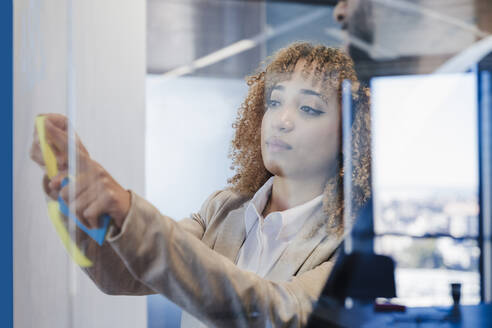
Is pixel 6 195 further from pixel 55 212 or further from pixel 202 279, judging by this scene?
pixel 202 279

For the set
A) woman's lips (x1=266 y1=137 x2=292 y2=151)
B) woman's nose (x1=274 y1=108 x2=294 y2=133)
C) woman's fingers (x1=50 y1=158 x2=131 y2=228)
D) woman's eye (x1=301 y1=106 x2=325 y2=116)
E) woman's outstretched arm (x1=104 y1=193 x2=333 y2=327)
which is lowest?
woman's outstretched arm (x1=104 y1=193 x2=333 y2=327)

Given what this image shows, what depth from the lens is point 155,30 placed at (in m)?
0.63

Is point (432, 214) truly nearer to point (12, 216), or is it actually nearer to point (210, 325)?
point (210, 325)

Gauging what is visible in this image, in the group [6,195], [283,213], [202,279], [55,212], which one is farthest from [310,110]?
[6,195]

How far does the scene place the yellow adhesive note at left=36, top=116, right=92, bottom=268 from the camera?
56 cm

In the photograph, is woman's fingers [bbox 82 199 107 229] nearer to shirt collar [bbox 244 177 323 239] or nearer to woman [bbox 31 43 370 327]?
woman [bbox 31 43 370 327]

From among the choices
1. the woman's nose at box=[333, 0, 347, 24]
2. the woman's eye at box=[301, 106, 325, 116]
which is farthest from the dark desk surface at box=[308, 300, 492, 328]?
the woman's nose at box=[333, 0, 347, 24]

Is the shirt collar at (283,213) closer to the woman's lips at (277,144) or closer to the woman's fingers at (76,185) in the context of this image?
the woman's lips at (277,144)

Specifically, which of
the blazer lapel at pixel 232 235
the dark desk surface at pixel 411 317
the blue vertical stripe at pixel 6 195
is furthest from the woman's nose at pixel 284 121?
the blue vertical stripe at pixel 6 195

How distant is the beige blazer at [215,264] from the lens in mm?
499

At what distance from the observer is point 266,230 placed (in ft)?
1.79

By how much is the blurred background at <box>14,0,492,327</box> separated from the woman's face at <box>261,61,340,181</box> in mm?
53

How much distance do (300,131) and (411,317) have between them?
262mm

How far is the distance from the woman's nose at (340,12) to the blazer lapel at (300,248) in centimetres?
32
